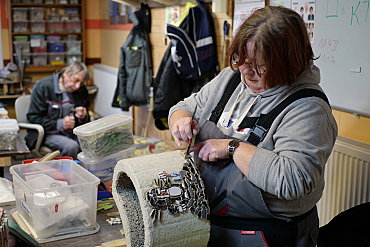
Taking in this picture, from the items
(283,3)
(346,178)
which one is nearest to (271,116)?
(346,178)

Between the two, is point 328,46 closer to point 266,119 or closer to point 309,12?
point 309,12

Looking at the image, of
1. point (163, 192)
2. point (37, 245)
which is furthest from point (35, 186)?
point (163, 192)

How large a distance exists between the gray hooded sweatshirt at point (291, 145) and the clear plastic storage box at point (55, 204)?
637mm

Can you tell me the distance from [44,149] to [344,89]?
114 inches

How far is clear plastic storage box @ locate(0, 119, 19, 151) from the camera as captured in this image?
2.82 m

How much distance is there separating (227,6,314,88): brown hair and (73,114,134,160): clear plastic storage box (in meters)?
1.32

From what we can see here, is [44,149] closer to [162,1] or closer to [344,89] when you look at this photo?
[162,1]

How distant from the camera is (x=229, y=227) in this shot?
124 centimetres

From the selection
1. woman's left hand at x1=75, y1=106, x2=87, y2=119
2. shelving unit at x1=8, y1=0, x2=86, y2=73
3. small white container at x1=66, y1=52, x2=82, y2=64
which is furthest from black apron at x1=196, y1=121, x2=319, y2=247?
small white container at x1=66, y1=52, x2=82, y2=64

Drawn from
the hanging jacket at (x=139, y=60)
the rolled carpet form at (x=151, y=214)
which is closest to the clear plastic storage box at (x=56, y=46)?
the hanging jacket at (x=139, y=60)

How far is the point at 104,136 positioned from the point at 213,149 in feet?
4.14

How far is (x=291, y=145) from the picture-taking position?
3.67ft

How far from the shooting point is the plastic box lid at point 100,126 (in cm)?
231

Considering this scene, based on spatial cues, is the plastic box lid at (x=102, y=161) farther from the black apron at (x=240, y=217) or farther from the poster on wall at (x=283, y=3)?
the poster on wall at (x=283, y=3)
